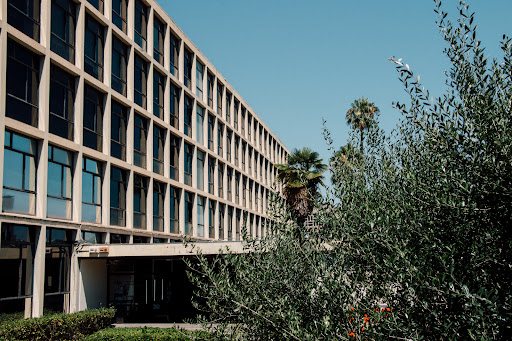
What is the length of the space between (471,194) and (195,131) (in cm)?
3377

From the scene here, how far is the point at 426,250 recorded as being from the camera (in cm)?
592

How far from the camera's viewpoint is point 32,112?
21.6 metres

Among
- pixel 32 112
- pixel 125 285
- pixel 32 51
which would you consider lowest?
pixel 125 285

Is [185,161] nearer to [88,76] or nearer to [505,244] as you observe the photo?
[88,76]

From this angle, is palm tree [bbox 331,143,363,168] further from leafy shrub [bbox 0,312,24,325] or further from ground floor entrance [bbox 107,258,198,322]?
ground floor entrance [bbox 107,258,198,322]

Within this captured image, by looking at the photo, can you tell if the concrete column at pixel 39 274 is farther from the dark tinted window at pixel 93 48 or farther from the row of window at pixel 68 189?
the dark tinted window at pixel 93 48

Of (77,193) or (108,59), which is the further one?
(108,59)

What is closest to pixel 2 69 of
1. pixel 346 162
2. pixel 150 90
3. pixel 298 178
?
pixel 150 90

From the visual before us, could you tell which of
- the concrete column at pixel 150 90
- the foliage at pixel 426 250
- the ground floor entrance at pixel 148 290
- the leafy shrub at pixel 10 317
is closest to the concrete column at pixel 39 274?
the leafy shrub at pixel 10 317

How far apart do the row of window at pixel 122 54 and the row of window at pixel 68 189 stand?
64.2 inches

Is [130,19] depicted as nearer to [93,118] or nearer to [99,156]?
[93,118]

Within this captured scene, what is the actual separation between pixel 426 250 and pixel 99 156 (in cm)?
2187

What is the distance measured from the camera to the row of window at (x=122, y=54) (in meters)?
21.8

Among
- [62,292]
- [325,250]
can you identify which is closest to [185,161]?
[62,292]
